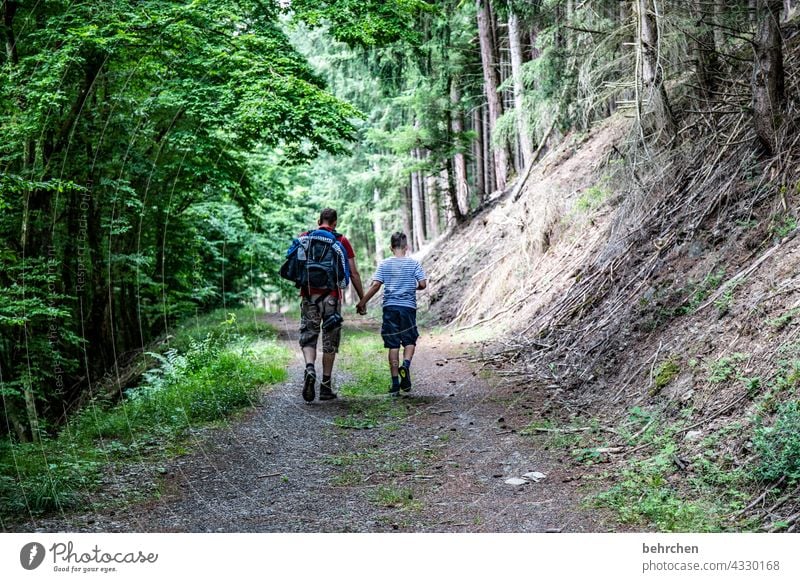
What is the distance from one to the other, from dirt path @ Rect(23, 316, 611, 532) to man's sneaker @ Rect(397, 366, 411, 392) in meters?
0.43

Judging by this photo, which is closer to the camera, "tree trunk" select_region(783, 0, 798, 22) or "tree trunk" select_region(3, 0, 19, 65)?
"tree trunk" select_region(3, 0, 19, 65)

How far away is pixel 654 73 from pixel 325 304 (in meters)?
4.68

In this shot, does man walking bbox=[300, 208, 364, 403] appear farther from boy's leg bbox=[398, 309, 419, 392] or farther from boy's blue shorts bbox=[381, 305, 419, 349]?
boy's leg bbox=[398, 309, 419, 392]

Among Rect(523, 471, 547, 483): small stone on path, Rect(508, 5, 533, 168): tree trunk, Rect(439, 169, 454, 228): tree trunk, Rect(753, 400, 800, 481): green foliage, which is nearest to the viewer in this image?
Rect(753, 400, 800, 481): green foliage

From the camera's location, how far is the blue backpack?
22.4ft

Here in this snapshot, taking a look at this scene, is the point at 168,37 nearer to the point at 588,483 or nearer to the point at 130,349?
the point at 588,483

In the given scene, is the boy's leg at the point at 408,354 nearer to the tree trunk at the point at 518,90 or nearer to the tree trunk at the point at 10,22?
the tree trunk at the point at 10,22

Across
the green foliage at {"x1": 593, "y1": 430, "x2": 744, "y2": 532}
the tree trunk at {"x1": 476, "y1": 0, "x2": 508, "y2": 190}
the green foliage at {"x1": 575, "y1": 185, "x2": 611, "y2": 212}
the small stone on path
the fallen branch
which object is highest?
the tree trunk at {"x1": 476, "y1": 0, "x2": 508, "y2": 190}

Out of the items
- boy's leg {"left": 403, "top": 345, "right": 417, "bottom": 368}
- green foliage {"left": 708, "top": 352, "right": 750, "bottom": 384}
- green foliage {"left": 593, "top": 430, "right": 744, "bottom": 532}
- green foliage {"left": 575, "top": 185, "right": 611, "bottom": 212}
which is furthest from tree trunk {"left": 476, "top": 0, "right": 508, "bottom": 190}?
green foliage {"left": 593, "top": 430, "right": 744, "bottom": 532}

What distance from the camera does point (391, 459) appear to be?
5234mm

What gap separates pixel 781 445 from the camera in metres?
3.69

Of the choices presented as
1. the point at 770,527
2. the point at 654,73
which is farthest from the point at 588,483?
the point at 654,73

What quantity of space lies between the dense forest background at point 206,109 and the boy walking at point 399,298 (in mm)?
1437

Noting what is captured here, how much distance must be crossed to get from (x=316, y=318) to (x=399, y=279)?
1.03 m
